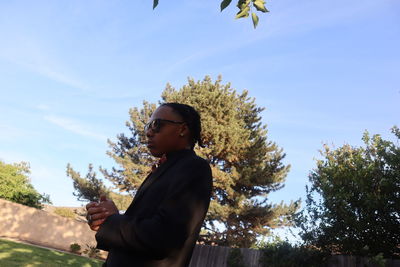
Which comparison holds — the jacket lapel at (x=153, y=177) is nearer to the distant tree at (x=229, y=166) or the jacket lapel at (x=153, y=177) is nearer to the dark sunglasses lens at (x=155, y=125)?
the dark sunglasses lens at (x=155, y=125)

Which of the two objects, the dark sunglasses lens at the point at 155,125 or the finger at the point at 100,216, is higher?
the dark sunglasses lens at the point at 155,125

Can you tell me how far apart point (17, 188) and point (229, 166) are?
15803 millimetres

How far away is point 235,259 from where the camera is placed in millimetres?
12211

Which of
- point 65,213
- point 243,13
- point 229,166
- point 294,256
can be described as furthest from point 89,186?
point 243,13

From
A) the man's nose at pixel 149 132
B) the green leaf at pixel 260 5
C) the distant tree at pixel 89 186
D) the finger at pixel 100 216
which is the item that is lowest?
the finger at pixel 100 216

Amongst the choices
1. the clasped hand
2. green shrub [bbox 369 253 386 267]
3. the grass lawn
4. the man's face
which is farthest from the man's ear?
the grass lawn

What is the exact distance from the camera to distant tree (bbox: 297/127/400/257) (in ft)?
32.2

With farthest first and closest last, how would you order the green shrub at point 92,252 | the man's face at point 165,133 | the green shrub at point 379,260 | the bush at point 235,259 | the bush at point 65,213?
the bush at point 65,213
the green shrub at point 92,252
the bush at point 235,259
the green shrub at point 379,260
the man's face at point 165,133

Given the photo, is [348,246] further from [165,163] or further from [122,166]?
[122,166]

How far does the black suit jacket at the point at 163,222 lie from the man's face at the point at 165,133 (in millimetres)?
190

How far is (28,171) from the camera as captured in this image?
1085 inches

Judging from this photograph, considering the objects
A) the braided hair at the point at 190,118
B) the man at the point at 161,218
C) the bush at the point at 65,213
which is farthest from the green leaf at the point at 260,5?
the bush at the point at 65,213

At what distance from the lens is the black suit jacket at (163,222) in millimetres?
1325

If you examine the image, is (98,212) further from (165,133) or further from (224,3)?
(224,3)
